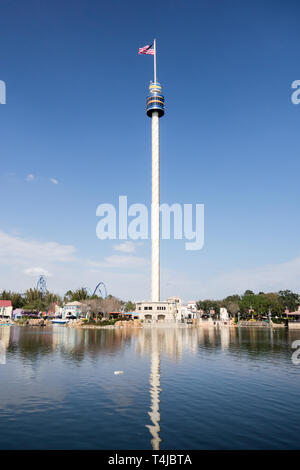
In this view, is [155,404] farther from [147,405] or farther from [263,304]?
[263,304]

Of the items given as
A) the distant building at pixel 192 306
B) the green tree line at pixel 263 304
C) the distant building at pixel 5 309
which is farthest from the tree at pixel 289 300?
the distant building at pixel 5 309

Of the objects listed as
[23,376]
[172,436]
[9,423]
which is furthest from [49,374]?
[172,436]

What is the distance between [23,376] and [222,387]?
17.6 m

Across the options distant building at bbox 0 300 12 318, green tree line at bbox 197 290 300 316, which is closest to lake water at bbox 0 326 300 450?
green tree line at bbox 197 290 300 316

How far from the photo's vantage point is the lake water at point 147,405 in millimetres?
15562

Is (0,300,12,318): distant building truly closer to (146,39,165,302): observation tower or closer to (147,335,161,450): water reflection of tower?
(146,39,165,302): observation tower

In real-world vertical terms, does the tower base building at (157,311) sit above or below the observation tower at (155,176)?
below

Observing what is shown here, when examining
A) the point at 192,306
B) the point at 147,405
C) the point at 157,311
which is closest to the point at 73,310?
the point at 157,311

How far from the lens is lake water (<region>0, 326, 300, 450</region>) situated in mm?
15562

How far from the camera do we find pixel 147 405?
20812 millimetres

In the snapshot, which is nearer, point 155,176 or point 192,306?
point 155,176

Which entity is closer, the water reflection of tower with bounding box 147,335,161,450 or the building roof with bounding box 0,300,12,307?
the water reflection of tower with bounding box 147,335,161,450

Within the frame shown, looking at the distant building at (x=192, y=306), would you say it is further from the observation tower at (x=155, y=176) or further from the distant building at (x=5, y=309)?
the distant building at (x=5, y=309)

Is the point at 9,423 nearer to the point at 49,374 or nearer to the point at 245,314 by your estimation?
the point at 49,374
